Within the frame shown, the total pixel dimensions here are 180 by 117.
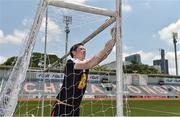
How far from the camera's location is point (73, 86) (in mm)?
3932

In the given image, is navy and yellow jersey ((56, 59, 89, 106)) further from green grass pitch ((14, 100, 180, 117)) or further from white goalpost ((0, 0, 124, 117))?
green grass pitch ((14, 100, 180, 117))

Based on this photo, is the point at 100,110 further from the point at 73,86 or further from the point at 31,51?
the point at 73,86

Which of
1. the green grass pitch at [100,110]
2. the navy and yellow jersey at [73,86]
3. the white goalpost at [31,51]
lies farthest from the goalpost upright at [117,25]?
the green grass pitch at [100,110]

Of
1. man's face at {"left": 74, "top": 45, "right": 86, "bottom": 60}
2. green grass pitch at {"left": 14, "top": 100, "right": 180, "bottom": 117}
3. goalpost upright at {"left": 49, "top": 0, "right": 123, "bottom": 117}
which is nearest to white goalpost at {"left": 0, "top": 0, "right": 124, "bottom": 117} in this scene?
goalpost upright at {"left": 49, "top": 0, "right": 123, "bottom": 117}

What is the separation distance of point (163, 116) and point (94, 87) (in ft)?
63.9

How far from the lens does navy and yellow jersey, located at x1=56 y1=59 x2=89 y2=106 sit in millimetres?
3912

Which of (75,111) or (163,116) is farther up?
(75,111)

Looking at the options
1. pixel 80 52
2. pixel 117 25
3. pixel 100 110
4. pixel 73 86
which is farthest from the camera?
pixel 100 110

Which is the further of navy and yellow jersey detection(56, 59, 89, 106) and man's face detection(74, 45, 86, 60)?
man's face detection(74, 45, 86, 60)

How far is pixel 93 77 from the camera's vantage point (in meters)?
34.8

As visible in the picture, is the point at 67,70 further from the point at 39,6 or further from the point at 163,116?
the point at 163,116

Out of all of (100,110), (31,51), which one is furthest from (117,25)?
(100,110)

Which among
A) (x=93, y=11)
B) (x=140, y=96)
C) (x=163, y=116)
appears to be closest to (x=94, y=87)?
(x=140, y=96)

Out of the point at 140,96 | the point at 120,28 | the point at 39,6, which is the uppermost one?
the point at 39,6
